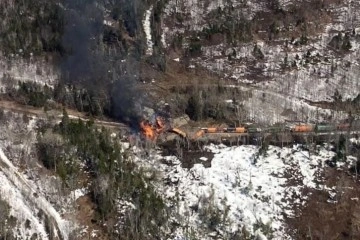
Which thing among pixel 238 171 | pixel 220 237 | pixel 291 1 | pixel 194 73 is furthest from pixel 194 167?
pixel 291 1

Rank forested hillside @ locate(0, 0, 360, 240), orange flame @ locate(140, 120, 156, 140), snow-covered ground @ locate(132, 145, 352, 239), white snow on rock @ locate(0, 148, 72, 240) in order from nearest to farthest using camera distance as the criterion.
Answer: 1. white snow on rock @ locate(0, 148, 72, 240)
2. snow-covered ground @ locate(132, 145, 352, 239)
3. forested hillside @ locate(0, 0, 360, 240)
4. orange flame @ locate(140, 120, 156, 140)

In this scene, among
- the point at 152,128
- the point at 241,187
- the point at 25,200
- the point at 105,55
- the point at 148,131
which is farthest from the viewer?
the point at 105,55

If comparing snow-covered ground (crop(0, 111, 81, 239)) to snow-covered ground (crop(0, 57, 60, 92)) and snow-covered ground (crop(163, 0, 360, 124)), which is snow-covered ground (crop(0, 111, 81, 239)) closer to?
snow-covered ground (crop(0, 57, 60, 92))

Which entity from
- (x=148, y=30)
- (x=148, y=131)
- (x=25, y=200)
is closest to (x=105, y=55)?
(x=148, y=30)

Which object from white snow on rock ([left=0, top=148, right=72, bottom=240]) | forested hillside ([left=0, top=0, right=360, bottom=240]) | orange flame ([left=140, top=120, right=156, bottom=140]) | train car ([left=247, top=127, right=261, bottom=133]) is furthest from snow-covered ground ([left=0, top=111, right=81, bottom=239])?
train car ([left=247, top=127, right=261, bottom=133])

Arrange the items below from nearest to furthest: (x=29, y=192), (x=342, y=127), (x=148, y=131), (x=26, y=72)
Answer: (x=29, y=192)
(x=148, y=131)
(x=342, y=127)
(x=26, y=72)

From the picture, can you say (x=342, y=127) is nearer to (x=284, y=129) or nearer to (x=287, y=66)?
(x=284, y=129)

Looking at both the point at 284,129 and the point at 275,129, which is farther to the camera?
the point at 284,129

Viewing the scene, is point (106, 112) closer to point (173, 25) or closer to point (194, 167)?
point (194, 167)

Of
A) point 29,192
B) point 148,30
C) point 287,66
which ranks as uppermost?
point 148,30
